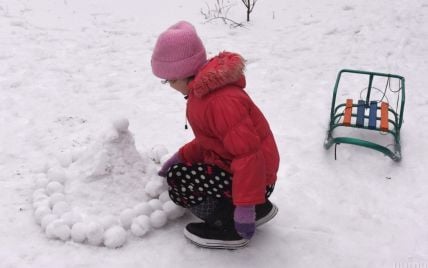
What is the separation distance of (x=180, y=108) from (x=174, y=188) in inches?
65.0

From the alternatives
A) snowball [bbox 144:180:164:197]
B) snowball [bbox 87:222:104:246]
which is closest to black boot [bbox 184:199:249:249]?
snowball [bbox 144:180:164:197]

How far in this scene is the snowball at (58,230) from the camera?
2.71m

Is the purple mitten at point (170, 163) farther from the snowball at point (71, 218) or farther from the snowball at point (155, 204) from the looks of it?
the snowball at point (71, 218)

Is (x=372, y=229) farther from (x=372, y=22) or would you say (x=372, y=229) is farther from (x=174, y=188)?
(x=372, y=22)

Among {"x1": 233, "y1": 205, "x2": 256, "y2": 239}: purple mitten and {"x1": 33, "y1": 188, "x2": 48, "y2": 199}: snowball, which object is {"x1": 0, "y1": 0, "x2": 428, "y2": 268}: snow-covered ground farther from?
{"x1": 233, "y1": 205, "x2": 256, "y2": 239}: purple mitten

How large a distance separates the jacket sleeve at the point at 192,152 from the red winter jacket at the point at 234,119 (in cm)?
34

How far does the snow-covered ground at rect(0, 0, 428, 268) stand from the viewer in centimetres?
272

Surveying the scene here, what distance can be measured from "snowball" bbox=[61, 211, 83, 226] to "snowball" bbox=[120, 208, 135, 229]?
228 millimetres

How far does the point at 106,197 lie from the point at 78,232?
0.96 ft

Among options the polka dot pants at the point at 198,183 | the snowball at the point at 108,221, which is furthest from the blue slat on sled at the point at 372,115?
the snowball at the point at 108,221

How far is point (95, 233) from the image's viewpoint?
2.68 metres

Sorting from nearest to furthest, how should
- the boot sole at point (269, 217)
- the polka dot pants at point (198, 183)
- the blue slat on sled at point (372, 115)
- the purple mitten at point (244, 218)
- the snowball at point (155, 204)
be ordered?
the purple mitten at point (244, 218) → the polka dot pants at point (198, 183) → the boot sole at point (269, 217) → the snowball at point (155, 204) → the blue slat on sled at point (372, 115)

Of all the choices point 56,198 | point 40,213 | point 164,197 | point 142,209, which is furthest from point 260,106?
point 40,213

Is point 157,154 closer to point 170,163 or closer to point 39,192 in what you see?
point 170,163
